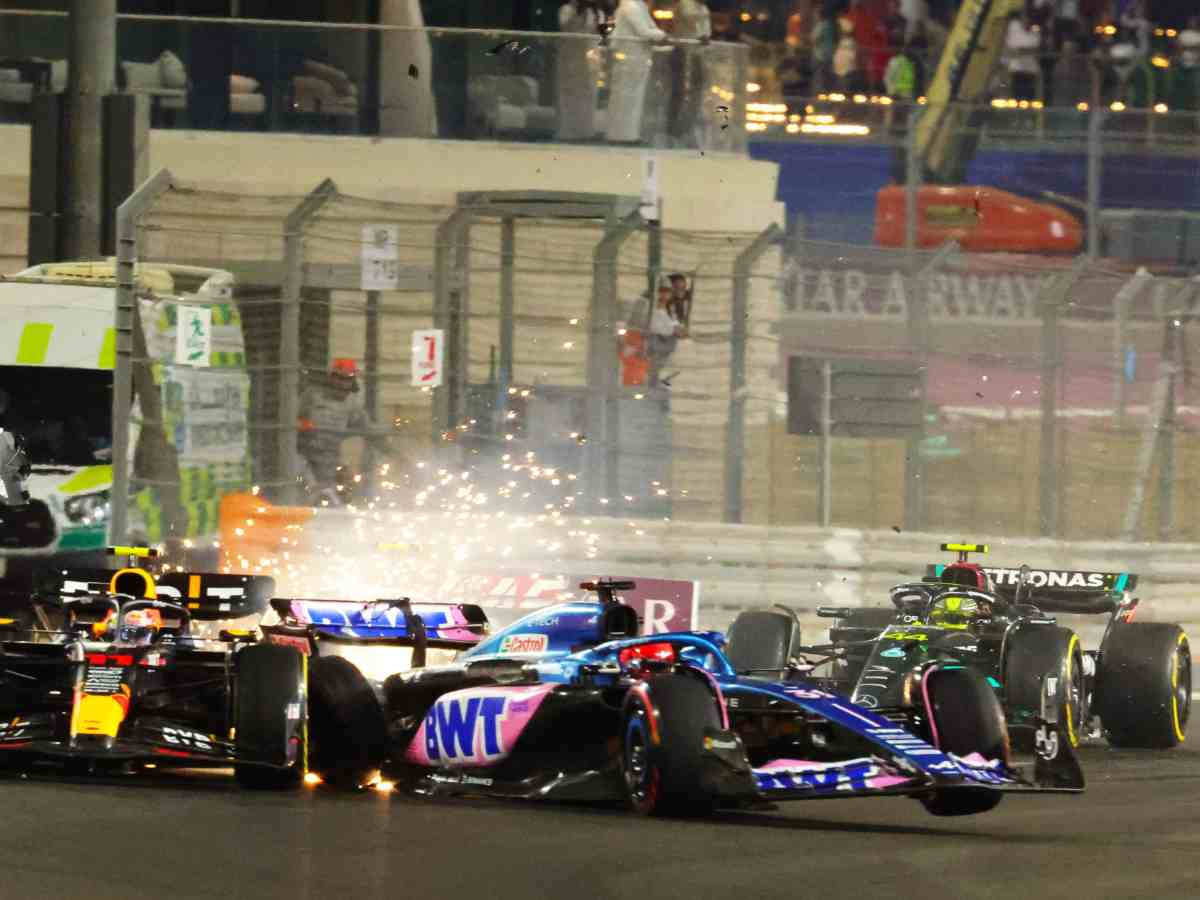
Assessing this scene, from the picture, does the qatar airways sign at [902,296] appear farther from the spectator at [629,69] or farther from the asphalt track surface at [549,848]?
the asphalt track surface at [549,848]

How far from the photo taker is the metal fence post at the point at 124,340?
1444 cm

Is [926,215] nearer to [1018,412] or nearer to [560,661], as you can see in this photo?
[1018,412]

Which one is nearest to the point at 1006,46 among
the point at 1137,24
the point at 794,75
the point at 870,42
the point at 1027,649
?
the point at 870,42

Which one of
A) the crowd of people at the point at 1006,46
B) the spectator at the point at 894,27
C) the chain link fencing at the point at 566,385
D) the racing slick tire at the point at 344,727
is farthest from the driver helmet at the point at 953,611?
the spectator at the point at 894,27

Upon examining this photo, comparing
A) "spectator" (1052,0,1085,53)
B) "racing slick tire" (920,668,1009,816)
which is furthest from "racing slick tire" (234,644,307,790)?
"spectator" (1052,0,1085,53)

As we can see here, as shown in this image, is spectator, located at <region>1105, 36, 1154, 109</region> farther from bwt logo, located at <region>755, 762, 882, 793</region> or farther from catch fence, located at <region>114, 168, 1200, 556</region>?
bwt logo, located at <region>755, 762, 882, 793</region>

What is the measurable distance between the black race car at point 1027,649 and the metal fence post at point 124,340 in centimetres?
415

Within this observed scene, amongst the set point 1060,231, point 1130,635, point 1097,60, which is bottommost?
point 1130,635

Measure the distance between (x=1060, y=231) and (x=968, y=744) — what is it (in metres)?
15.4

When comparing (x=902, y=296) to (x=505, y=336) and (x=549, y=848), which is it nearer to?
(x=505, y=336)

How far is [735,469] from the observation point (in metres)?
15.7

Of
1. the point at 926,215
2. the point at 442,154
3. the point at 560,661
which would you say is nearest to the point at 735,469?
the point at 442,154

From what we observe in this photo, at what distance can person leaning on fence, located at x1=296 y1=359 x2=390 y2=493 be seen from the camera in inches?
608

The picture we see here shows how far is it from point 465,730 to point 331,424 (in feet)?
21.0
